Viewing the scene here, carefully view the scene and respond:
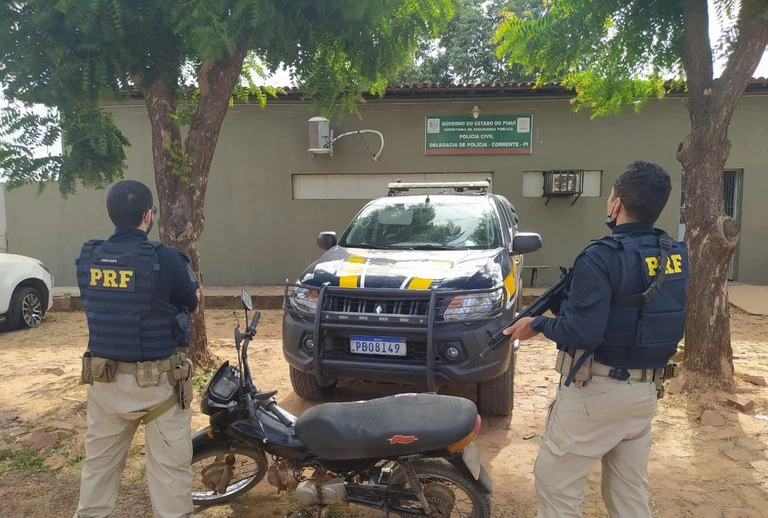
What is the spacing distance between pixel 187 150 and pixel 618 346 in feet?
14.2

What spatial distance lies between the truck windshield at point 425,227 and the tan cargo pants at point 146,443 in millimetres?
2617

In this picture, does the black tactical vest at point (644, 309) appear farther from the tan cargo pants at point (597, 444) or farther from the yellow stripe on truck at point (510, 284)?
the yellow stripe on truck at point (510, 284)

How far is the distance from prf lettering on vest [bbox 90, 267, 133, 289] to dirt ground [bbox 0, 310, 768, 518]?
1466mm

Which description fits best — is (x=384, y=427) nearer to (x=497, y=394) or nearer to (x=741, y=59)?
(x=497, y=394)

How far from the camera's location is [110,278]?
2447 millimetres

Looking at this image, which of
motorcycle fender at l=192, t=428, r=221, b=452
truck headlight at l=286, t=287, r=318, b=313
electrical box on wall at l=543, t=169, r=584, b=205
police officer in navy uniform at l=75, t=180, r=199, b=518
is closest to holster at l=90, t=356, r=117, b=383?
police officer in navy uniform at l=75, t=180, r=199, b=518

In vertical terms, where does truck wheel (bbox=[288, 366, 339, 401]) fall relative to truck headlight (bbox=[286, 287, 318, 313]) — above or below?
below

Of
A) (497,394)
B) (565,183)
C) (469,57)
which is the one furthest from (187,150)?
(469,57)

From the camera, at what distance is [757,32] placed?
182 inches

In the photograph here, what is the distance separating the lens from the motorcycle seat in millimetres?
2369

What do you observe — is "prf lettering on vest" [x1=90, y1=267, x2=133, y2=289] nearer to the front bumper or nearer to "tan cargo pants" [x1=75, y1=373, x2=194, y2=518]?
"tan cargo pants" [x1=75, y1=373, x2=194, y2=518]

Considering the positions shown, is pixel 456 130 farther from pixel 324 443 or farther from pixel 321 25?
pixel 324 443

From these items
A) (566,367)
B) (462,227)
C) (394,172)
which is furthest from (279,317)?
(566,367)

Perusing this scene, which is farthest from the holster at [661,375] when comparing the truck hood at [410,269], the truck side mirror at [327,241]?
the truck side mirror at [327,241]
